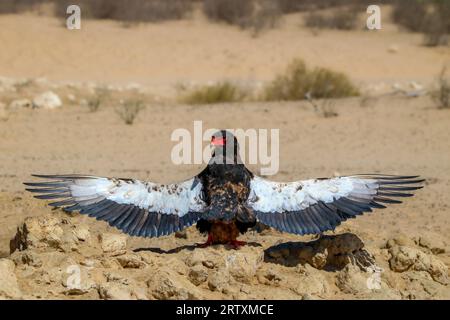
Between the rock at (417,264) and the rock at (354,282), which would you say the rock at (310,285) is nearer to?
the rock at (354,282)

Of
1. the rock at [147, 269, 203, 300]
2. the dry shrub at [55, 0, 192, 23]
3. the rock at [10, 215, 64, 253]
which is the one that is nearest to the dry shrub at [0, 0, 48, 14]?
the dry shrub at [55, 0, 192, 23]

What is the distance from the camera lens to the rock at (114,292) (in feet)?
18.0

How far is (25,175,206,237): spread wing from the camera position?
6.29 m

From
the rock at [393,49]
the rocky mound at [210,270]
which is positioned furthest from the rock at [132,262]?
the rock at [393,49]

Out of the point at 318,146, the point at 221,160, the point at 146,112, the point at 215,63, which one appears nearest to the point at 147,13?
Answer: the point at 215,63

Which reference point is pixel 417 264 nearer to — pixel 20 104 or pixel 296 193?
pixel 296 193

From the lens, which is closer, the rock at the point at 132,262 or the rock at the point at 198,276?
the rock at the point at 198,276

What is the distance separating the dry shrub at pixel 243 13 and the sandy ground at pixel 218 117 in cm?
59

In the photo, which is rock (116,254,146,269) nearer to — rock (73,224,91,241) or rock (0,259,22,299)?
rock (73,224,91,241)

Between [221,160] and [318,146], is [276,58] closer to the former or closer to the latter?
[318,146]

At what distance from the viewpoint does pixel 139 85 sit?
800 inches

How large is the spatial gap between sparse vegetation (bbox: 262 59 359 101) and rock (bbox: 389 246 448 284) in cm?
1152

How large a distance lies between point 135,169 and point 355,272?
19.8 feet

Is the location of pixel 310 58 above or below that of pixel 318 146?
Answer: above
